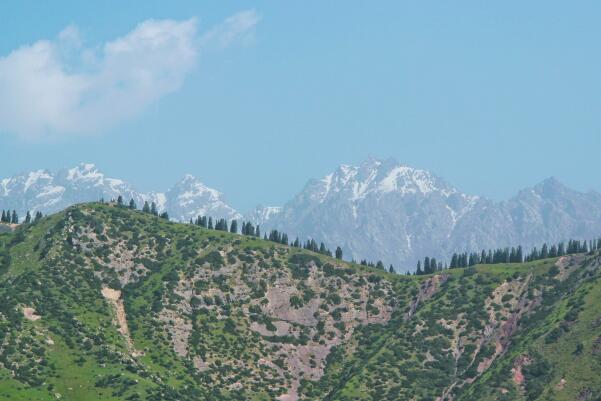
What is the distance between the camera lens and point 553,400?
19838 cm

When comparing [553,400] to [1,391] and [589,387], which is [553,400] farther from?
[1,391]

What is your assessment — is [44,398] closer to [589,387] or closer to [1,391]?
[1,391]

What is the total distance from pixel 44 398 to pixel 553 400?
322ft

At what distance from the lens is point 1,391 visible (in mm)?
197000

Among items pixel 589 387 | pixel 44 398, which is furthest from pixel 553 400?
pixel 44 398

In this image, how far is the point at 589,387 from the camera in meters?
199

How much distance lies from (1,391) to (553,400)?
10571cm

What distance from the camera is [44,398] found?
655 feet

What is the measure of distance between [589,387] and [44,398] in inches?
4145

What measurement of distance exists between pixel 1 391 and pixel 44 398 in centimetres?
822

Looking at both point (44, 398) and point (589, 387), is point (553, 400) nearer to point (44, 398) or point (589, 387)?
point (589, 387)

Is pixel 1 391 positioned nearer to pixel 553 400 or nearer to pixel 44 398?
pixel 44 398

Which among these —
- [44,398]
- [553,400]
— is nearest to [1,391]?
[44,398]
